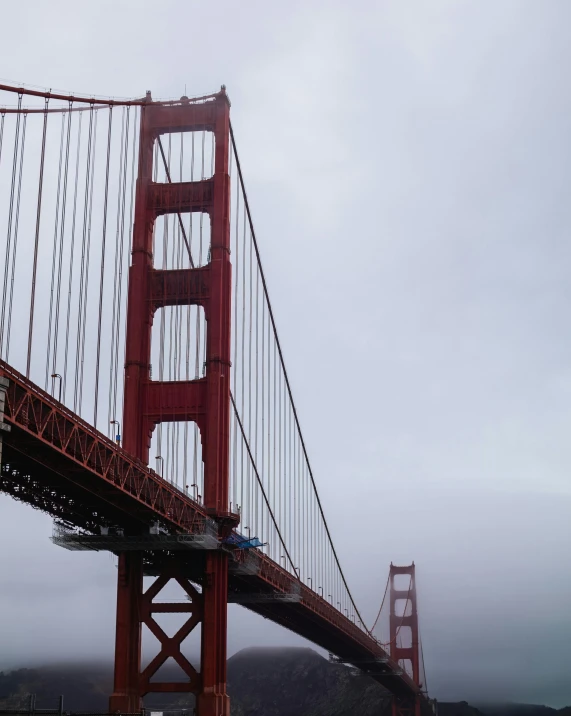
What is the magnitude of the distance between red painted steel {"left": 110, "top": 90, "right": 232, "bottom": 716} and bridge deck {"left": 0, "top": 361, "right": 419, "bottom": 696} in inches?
93.0

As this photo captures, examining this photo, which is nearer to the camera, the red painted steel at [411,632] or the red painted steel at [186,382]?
the red painted steel at [186,382]

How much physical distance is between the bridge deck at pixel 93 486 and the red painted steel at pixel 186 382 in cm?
236

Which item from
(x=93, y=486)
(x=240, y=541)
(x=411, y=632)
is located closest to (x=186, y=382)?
(x=240, y=541)

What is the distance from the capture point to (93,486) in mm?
41906

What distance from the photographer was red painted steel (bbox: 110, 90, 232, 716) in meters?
50.8

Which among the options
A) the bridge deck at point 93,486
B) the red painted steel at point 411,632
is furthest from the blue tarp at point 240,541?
the red painted steel at point 411,632

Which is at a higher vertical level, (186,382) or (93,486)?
(186,382)

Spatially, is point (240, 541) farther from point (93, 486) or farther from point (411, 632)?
point (411, 632)

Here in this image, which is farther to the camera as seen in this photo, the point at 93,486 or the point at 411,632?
the point at 411,632

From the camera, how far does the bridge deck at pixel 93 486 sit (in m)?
34.6

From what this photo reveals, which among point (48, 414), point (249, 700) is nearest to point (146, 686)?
point (48, 414)

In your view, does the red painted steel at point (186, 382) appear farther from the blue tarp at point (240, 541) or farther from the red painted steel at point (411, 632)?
the red painted steel at point (411, 632)

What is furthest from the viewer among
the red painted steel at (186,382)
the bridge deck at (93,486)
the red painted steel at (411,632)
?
the red painted steel at (411,632)

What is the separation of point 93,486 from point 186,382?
1256 centimetres
